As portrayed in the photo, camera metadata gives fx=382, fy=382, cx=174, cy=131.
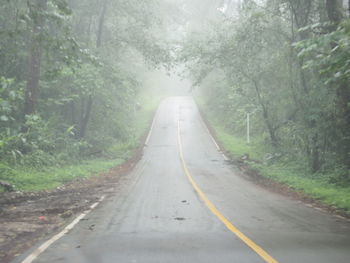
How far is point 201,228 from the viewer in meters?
7.08

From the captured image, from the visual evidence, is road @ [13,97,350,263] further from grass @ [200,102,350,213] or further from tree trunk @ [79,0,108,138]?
tree trunk @ [79,0,108,138]

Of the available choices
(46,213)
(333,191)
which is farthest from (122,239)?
(333,191)

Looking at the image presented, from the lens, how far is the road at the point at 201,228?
5.37 m

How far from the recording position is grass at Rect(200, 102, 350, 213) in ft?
34.6

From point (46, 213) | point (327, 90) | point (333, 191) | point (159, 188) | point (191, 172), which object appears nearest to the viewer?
point (46, 213)

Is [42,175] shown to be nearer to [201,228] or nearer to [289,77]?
[201,228]

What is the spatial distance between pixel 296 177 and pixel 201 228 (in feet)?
28.6

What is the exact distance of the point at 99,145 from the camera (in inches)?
939

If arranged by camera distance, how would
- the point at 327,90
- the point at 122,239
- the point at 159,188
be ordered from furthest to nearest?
the point at 327,90 < the point at 159,188 < the point at 122,239

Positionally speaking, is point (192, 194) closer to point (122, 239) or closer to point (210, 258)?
point (122, 239)

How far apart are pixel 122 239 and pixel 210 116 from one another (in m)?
38.3

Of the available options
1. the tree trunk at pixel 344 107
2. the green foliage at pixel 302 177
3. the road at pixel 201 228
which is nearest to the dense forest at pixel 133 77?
the tree trunk at pixel 344 107

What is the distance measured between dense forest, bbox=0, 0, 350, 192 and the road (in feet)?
9.37

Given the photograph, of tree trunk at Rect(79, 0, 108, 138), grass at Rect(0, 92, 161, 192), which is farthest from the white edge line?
tree trunk at Rect(79, 0, 108, 138)
